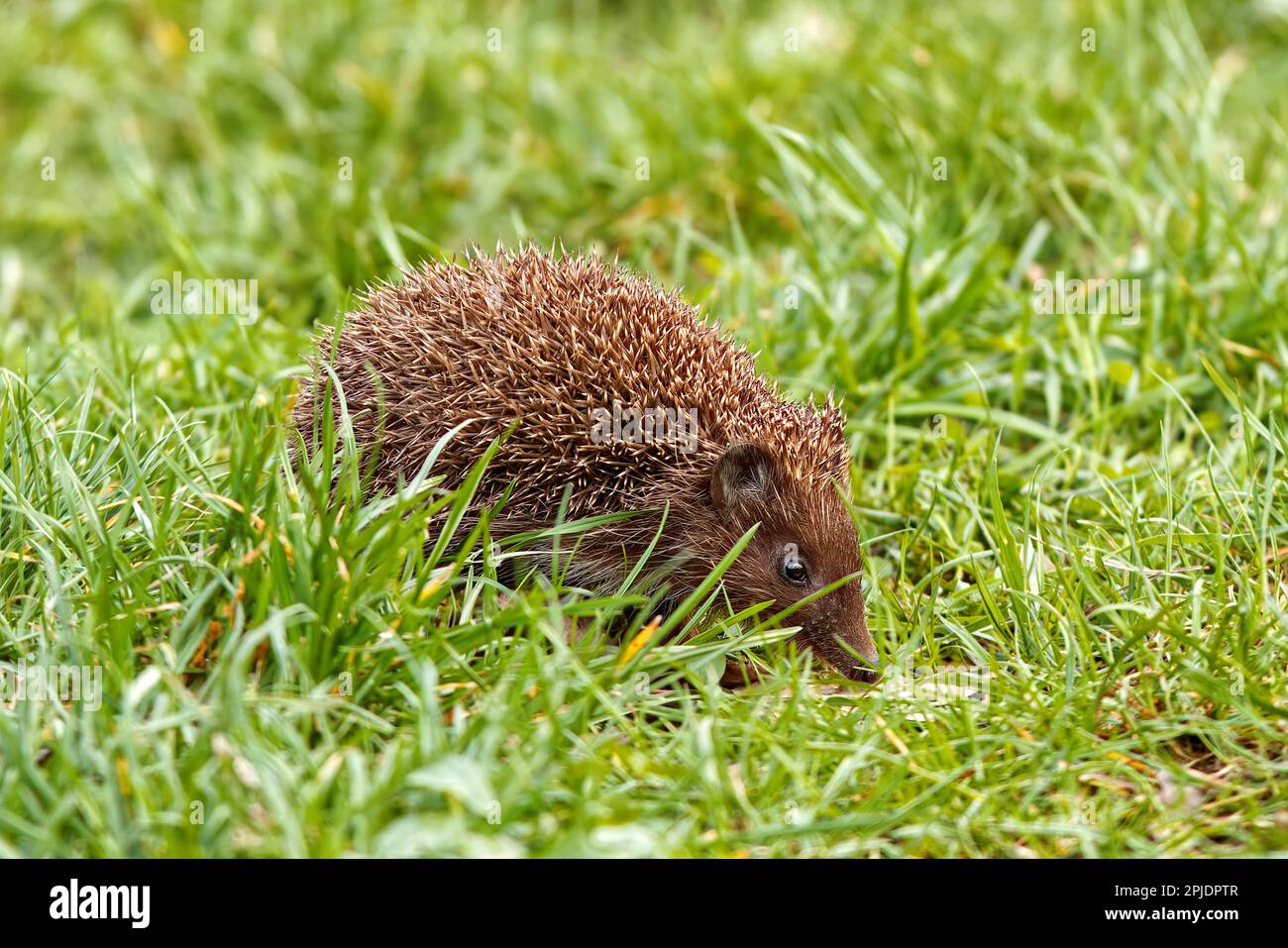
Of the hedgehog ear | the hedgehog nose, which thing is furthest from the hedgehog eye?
the hedgehog nose

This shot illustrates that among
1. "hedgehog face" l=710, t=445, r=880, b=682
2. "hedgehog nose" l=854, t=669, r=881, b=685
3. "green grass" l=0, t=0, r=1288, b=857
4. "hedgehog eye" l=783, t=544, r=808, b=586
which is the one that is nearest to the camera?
"green grass" l=0, t=0, r=1288, b=857

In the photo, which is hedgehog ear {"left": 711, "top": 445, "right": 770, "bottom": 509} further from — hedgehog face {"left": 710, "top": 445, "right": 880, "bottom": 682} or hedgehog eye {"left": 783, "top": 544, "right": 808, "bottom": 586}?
hedgehog eye {"left": 783, "top": 544, "right": 808, "bottom": 586}

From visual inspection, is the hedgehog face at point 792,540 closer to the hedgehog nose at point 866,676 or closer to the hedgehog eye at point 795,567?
the hedgehog eye at point 795,567

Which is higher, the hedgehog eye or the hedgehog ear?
the hedgehog ear

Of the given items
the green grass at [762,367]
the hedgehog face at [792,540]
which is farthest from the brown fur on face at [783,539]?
the green grass at [762,367]

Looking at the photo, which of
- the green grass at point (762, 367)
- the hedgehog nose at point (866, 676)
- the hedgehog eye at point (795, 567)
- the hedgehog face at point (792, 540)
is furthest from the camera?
the hedgehog eye at point (795, 567)

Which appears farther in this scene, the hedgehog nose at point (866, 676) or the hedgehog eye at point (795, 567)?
the hedgehog eye at point (795, 567)
